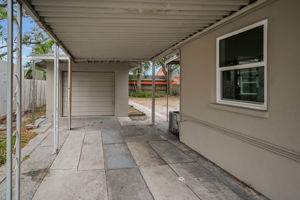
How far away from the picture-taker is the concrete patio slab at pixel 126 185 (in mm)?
2842

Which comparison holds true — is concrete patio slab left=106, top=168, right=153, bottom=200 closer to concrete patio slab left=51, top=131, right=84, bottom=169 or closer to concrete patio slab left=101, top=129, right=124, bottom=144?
concrete patio slab left=51, top=131, right=84, bottom=169

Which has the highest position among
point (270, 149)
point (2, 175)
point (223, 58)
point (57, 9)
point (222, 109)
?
point (57, 9)

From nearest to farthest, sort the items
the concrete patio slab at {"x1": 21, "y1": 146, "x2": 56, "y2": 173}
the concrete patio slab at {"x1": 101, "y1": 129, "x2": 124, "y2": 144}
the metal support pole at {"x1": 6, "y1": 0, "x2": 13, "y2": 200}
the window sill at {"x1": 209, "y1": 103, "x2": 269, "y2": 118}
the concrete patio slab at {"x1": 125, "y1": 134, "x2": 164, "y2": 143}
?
the metal support pole at {"x1": 6, "y1": 0, "x2": 13, "y2": 200}, the window sill at {"x1": 209, "y1": 103, "x2": 269, "y2": 118}, the concrete patio slab at {"x1": 21, "y1": 146, "x2": 56, "y2": 173}, the concrete patio slab at {"x1": 101, "y1": 129, "x2": 124, "y2": 144}, the concrete patio slab at {"x1": 125, "y1": 134, "x2": 164, "y2": 143}

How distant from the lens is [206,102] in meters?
4.34

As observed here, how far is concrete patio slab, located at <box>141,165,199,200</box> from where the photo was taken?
2.83 meters

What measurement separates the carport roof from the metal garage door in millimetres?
5075

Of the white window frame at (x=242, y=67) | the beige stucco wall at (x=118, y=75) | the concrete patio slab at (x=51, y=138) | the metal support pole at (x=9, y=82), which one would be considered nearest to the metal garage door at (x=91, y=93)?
the beige stucco wall at (x=118, y=75)

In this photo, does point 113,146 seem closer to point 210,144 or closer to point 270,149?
point 210,144

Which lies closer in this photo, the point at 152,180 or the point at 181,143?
the point at 152,180

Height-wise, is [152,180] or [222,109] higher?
[222,109]

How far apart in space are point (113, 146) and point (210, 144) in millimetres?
2354

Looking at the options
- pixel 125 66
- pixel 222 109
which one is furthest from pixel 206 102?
pixel 125 66

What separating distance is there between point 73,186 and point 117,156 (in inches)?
56.8

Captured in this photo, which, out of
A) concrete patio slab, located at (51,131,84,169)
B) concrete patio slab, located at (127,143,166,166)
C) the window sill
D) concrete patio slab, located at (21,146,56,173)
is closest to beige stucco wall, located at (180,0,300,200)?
the window sill
